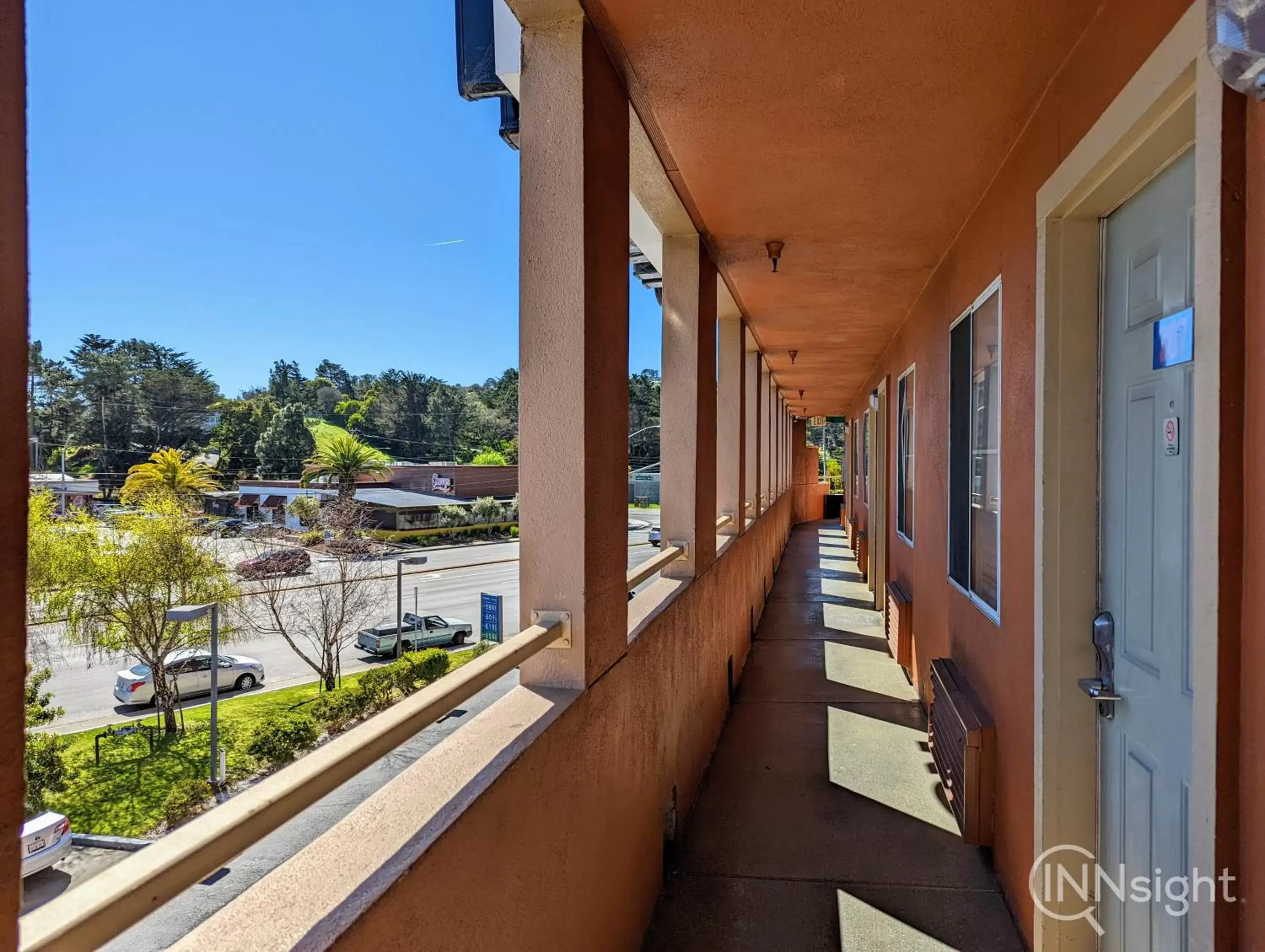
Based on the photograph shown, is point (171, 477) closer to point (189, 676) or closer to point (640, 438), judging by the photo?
point (189, 676)

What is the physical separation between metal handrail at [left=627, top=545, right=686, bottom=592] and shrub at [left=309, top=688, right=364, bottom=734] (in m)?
1.64

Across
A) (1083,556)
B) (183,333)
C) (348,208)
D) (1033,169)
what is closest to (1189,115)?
(1033,169)

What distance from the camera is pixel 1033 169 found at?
7.16ft

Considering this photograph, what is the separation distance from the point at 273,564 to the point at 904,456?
15.0ft

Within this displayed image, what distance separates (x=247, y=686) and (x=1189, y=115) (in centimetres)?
530

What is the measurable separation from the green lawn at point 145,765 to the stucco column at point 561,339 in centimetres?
58

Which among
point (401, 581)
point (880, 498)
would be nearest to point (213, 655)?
point (401, 581)

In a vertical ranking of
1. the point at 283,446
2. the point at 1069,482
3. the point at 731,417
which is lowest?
the point at 1069,482

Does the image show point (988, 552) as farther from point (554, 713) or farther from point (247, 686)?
point (247, 686)

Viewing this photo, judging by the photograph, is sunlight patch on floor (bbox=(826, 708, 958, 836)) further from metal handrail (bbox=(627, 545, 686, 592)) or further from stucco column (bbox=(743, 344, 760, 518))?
stucco column (bbox=(743, 344, 760, 518))

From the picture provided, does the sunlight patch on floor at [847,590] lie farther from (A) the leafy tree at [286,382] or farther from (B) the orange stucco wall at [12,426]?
(B) the orange stucco wall at [12,426]

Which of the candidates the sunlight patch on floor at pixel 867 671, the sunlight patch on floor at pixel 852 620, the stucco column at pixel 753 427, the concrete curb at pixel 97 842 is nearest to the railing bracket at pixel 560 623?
the concrete curb at pixel 97 842

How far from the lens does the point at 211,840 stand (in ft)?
2.43

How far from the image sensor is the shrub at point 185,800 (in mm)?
2768
